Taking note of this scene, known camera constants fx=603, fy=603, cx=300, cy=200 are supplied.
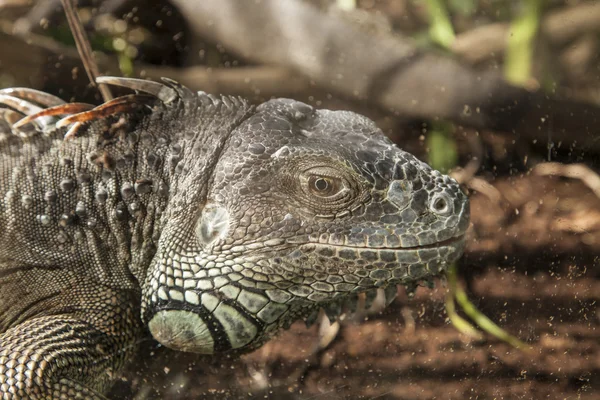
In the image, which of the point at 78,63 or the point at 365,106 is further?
the point at 365,106

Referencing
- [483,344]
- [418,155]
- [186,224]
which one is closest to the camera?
[186,224]

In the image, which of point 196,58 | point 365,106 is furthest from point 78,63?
point 365,106

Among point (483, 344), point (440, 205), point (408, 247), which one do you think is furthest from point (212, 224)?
point (483, 344)

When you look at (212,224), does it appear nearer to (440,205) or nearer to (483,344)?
(440,205)

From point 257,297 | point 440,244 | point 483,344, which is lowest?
point 483,344

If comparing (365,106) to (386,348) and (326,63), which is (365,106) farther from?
(386,348)

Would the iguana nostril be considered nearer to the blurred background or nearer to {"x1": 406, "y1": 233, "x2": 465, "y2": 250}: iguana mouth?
{"x1": 406, "y1": 233, "x2": 465, "y2": 250}: iguana mouth

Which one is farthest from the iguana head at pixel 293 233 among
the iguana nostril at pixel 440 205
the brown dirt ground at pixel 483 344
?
the brown dirt ground at pixel 483 344
